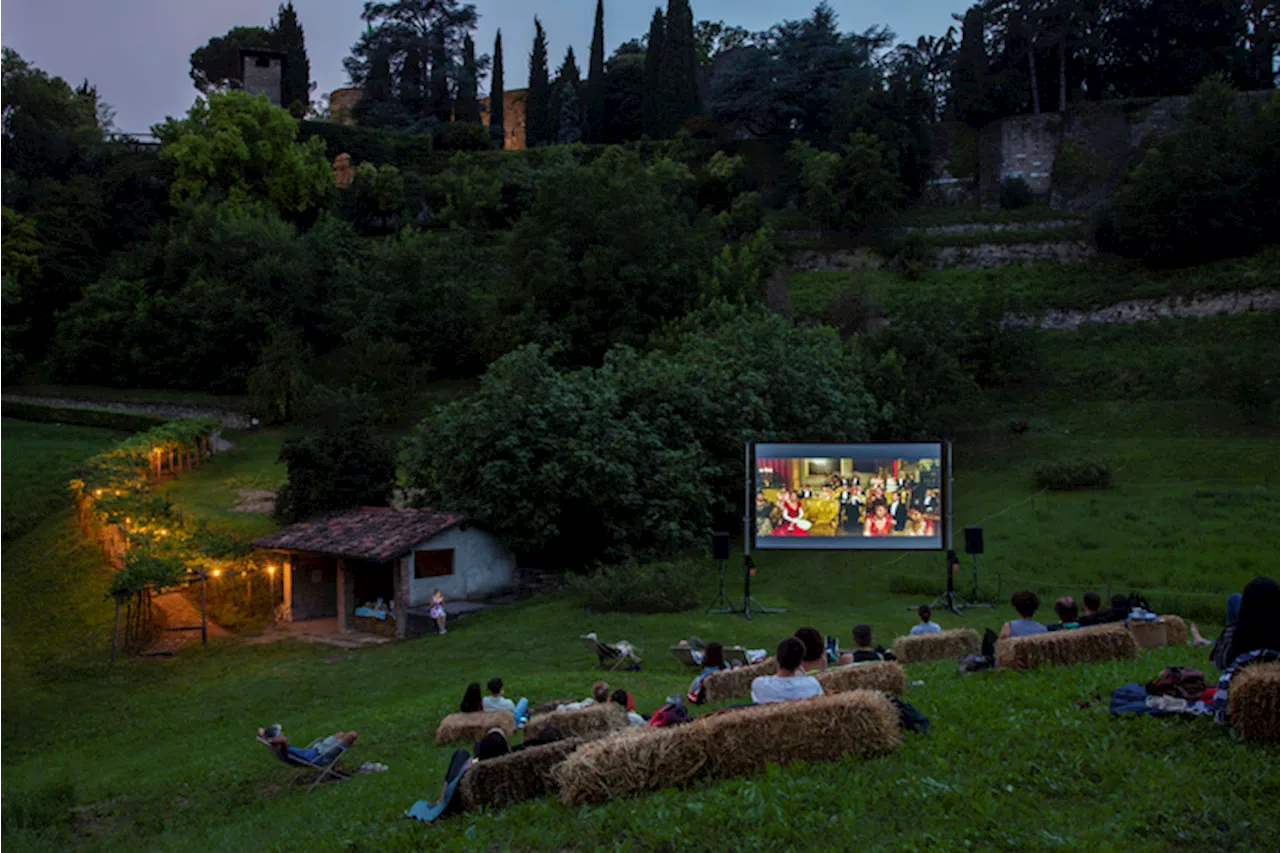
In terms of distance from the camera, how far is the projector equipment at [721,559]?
2102 cm

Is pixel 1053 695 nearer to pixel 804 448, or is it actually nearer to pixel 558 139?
pixel 804 448

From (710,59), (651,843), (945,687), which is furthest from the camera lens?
(710,59)

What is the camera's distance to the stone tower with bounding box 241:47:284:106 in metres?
82.9

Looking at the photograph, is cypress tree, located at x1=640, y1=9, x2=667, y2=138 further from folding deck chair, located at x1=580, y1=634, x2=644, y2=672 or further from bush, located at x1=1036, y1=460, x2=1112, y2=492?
folding deck chair, located at x1=580, y1=634, x2=644, y2=672

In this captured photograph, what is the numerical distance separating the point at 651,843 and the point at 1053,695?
14.0 feet

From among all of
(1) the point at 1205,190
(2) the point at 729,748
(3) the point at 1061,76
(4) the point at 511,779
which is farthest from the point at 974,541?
(3) the point at 1061,76

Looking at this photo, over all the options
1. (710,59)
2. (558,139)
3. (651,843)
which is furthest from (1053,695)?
(710,59)

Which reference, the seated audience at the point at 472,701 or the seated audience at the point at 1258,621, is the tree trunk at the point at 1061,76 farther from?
the seated audience at the point at 1258,621

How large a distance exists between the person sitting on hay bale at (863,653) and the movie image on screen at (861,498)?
7.44 m

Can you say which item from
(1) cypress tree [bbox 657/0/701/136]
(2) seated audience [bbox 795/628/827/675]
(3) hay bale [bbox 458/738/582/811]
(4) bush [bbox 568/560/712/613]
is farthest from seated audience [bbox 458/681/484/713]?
(1) cypress tree [bbox 657/0/701/136]

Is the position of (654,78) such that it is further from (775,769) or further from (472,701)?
(775,769)

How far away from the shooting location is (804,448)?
68.2 ft

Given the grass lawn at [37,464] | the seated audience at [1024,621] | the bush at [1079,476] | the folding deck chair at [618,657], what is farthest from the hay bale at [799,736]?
the grass lawn at [37,464]

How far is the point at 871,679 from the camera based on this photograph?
358 inches
